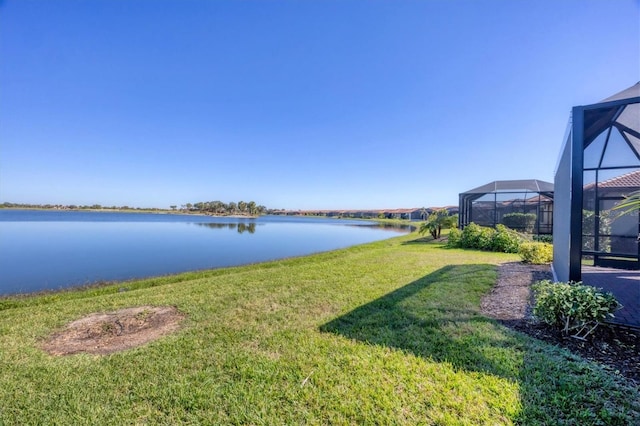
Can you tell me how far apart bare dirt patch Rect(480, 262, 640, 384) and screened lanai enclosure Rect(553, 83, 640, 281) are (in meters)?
0.76

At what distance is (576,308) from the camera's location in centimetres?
289

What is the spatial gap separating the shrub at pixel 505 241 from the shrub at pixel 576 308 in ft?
26.8

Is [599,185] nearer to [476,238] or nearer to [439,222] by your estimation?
[476,238]

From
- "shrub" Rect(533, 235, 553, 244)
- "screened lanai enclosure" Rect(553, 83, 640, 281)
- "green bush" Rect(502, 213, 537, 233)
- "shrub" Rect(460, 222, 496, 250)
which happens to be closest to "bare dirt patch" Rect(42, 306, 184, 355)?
"screened lanai enclosure" Rect(553, 83, 640, 281)

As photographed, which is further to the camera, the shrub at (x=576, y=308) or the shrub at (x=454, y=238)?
the shrub at (x=454, y=238)

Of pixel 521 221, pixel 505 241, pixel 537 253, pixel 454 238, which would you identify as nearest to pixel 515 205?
pixel 521 221

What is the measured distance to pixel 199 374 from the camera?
2379 millimetres

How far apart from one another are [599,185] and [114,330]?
431 inches

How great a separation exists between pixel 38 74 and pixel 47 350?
9.74m

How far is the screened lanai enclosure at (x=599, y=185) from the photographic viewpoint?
3445mm

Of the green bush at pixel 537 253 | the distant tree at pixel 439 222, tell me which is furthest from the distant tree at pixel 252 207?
the green bush at pixel 537 253

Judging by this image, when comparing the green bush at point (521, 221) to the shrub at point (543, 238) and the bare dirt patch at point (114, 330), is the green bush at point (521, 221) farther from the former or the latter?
the bare dirt patch at point (114, 330)

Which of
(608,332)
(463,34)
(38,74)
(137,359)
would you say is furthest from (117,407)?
(38,74)

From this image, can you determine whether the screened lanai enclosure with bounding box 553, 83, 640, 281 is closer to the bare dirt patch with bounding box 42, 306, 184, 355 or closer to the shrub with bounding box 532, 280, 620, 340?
the shrub with bounding box 532, 280, 620, 340
